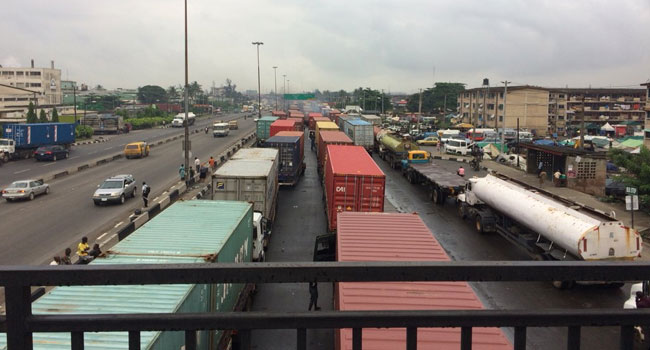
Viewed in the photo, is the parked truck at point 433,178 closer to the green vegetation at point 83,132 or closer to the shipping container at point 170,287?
the shipping container at point 170,287

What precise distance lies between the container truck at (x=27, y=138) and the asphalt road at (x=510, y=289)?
32.8 meters

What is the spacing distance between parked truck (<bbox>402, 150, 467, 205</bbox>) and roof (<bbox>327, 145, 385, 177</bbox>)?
4.70 meters

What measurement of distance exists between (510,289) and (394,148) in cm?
2779

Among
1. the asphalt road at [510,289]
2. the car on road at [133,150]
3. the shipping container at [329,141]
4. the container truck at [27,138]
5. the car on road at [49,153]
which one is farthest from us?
the car on road at [133,150]

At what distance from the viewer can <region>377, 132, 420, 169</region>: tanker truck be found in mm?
41969

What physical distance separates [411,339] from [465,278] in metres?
0.41

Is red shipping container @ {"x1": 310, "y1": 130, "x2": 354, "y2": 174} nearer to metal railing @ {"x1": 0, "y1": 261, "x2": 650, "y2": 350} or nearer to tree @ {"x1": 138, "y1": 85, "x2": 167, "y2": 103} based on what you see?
metal railing @ {"x1": 0, "y1": 261, "x2": 650, "y2": 350}

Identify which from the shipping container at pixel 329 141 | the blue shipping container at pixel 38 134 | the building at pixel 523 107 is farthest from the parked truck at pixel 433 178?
the building at pixel 523 107

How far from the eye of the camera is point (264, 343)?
12133 mm

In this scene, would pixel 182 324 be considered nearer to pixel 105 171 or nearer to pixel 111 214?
pixel 111 214

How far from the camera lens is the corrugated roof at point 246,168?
68.6 feet

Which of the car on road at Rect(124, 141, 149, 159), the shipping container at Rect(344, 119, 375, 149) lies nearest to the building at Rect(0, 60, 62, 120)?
the car on road at Rect(124, 141, 149, 159)

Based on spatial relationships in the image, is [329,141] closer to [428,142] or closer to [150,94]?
[428,142]

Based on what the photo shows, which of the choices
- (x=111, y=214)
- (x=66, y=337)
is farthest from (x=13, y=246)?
(x=66, y=337)
